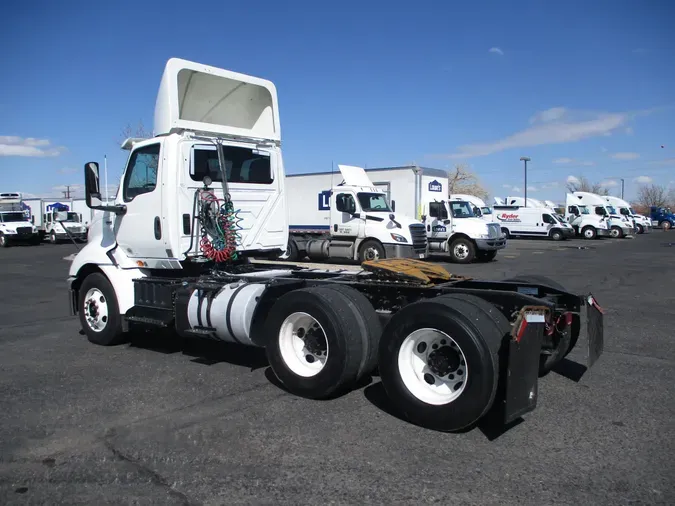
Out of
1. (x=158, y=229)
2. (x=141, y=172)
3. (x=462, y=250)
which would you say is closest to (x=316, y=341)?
(x=158, y=229)

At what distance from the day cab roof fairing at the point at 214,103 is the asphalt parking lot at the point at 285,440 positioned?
2.98 meters

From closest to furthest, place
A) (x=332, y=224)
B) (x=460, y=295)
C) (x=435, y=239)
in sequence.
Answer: (x=460, y=295) → (x=332, y=224) → (x=435, y=239)

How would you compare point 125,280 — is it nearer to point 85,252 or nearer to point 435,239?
point 85,252

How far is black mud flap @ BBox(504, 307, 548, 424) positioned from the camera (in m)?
4.28

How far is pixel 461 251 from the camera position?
22.1 meters

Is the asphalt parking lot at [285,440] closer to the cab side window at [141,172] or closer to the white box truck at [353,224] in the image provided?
the cab side window at [141,172]

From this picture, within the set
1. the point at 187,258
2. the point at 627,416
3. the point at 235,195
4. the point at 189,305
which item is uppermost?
the point at 235,195

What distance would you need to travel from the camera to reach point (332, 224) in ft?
65.6

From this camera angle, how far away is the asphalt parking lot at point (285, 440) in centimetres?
376

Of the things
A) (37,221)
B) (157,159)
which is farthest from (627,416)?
(37,221)

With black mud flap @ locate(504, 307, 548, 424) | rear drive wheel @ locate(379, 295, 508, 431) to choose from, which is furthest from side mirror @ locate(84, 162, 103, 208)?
black mud flap @ locate(504, 307, 548, 424)

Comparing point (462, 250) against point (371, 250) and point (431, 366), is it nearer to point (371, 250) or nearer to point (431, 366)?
point (371, 250)

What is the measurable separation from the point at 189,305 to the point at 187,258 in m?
0.77

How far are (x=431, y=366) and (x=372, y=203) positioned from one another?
15003 millimetres
